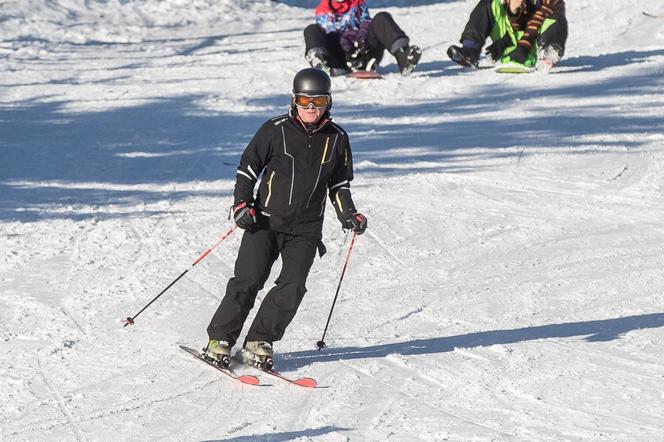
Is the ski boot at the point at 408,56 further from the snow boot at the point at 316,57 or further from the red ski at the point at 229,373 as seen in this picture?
the red ski at the point at 229,373

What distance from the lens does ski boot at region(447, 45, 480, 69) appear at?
13.3m

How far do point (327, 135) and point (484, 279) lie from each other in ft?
7.82

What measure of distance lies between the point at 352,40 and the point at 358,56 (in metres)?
0.22

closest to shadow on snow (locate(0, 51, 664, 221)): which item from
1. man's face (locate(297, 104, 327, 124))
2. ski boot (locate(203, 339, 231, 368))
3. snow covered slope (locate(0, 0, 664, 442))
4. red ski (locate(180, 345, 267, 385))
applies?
snow covered slope (locate(0, 0, 664, 442))

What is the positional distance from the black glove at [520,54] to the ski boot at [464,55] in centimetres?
42

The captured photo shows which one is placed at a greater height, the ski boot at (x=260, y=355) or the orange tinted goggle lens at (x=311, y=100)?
the orange tinted goggle lens at (x=311, y=100)

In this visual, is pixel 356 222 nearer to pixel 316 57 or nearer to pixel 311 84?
pixel 311 84

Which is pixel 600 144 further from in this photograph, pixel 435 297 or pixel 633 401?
pixel 633 401

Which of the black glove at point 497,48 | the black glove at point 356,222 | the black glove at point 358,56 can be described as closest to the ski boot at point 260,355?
the black glove at point 356,222

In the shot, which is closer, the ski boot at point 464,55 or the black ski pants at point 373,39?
the black ski pants at point 373,39

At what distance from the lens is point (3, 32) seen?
14883 millimetres

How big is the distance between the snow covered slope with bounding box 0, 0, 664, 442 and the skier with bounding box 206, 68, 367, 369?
0.31m

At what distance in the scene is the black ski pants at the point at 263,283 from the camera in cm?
580

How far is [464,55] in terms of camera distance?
13.4 meters
